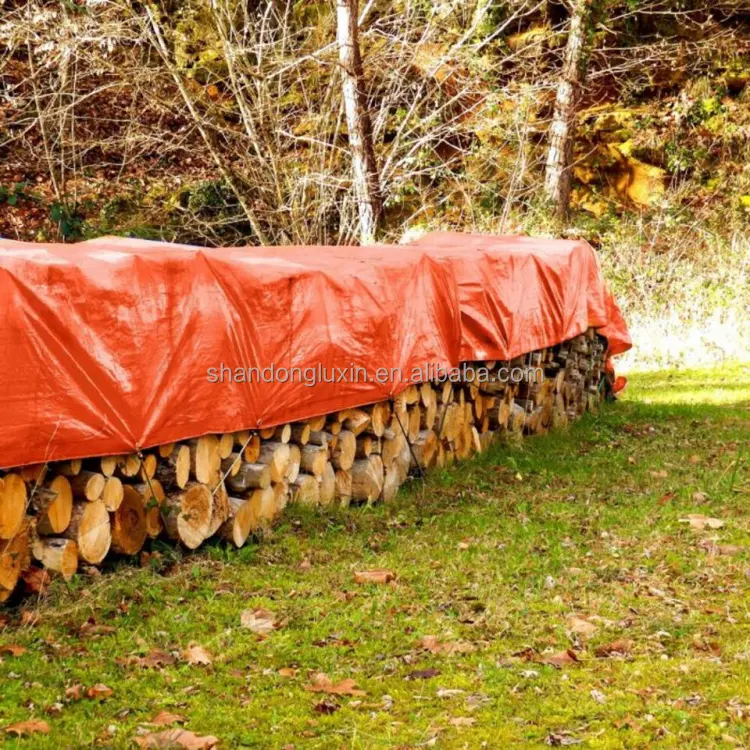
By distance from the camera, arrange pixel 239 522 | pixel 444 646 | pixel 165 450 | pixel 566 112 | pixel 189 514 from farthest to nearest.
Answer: pixel 566 112 → pixel 239 522 → pixel 189 514 → pixel 165 450 → pixel 444 646

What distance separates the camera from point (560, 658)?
419 cm

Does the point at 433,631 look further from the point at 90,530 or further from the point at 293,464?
the point at 293,464

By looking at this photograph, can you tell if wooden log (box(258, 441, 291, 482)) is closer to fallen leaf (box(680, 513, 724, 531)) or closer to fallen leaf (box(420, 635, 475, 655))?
fallen leaf (box(420, 635, 475, 655))

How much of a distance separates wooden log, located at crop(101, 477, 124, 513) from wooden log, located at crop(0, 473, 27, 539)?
0.45 meters

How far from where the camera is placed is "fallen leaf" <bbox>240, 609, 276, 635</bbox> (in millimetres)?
4453

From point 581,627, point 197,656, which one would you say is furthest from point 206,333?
point 581,627

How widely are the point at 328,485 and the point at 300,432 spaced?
43cm

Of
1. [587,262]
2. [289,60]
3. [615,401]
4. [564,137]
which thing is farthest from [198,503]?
[564,137]

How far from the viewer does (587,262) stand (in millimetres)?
10805

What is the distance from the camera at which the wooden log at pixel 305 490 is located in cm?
609

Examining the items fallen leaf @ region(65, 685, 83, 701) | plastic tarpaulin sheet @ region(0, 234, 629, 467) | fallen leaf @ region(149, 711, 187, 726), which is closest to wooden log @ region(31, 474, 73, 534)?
plastic tarpaulin sheet @ region(0, 234, 629, 467)

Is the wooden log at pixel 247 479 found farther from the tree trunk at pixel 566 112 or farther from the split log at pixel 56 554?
the tree trunk at pixel 566 112

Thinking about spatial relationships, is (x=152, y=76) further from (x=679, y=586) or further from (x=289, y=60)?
(x=679, y=586)

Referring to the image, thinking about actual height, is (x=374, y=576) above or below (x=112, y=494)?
below
